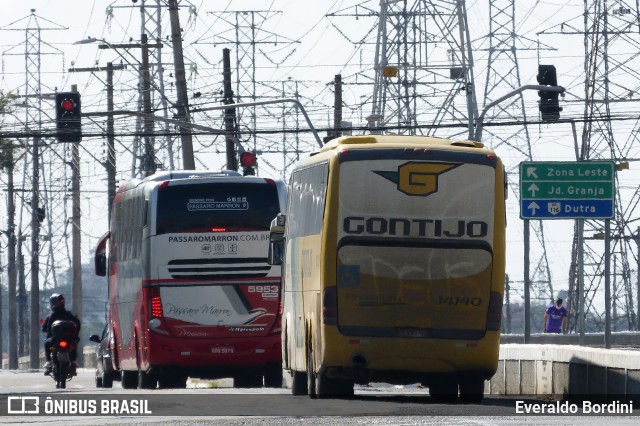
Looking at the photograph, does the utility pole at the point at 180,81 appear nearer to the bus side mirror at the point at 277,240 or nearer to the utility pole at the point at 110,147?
the utility pole at the point at 110,147

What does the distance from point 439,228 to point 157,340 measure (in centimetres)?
796

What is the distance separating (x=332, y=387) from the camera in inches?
841

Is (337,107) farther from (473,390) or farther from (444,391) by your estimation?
(473,390)

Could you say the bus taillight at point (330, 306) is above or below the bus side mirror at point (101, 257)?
below

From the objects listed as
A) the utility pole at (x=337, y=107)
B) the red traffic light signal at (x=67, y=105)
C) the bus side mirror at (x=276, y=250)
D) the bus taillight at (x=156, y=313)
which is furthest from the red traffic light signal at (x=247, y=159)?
the bus side mirror at (x=276, y=250)

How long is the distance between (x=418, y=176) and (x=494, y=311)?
1793 mm

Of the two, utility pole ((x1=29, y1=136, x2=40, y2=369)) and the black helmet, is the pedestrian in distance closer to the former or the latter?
the black helmet

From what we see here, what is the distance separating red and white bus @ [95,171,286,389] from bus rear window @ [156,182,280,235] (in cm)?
2

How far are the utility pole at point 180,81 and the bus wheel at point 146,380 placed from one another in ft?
47.5

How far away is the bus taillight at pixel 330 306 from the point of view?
20359 millimetres

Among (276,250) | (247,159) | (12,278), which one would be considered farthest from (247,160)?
(12,278)

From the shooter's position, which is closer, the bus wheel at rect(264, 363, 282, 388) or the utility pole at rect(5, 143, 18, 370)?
the bus wheel at rect(264, 363, 282, 388)

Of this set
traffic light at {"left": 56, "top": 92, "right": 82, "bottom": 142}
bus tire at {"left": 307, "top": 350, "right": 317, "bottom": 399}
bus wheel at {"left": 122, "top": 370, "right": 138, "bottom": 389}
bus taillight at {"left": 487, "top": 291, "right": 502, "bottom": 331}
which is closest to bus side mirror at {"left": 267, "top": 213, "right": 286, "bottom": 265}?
bus tire at {"left": 307, "top": 350, "right": 317, "bottom": 399}

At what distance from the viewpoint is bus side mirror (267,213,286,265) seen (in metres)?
24.3
